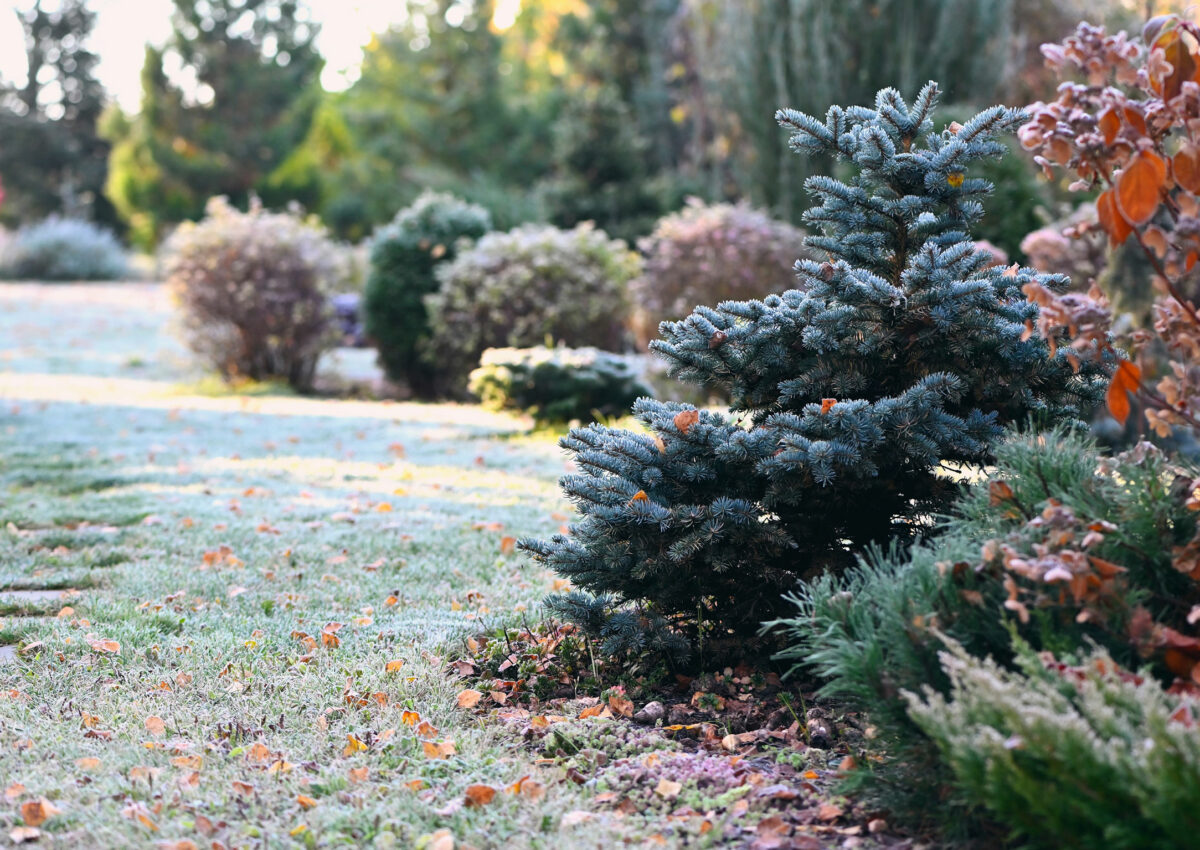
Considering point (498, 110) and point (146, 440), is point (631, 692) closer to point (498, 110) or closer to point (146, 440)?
point (146, 440)

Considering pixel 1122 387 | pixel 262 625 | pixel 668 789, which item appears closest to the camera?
pixel 1122 387

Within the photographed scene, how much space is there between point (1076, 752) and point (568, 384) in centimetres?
668

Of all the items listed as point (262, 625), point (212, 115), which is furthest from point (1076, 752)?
point (212, 115)

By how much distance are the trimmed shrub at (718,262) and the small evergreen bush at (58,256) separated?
18.0 metres

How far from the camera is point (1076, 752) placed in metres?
1.77

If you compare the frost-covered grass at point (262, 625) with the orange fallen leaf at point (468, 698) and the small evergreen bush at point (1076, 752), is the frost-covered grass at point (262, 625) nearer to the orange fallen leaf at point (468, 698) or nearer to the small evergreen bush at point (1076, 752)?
the orange fallen leaf at point (468, 698)

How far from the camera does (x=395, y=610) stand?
385 cm

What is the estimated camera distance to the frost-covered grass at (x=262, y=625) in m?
2.37

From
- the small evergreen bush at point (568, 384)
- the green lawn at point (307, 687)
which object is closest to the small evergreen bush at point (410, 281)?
the small evergreen bush at point (568, 384)

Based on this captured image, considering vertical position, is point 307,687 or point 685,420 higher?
point 685,420

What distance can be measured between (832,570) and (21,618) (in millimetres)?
2850

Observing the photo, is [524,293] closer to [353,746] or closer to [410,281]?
[410,281]

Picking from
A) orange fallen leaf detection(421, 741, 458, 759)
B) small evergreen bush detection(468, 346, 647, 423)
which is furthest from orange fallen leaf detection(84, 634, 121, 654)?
small evergreen bush detection(468, 346, 647, 423)

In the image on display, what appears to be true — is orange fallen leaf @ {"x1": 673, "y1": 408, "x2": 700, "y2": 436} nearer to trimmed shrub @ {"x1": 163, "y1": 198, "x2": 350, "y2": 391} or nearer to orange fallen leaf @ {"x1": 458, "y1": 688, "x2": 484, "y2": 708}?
orange fallen leaf @ {"x1": 458, "y1": 688, "x2": 484, "y2": 708}
